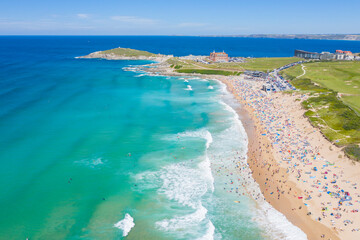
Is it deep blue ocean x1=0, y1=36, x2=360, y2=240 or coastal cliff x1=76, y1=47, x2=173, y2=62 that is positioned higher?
coastal cliff x1=76, y1=47, x2=173, y2=62

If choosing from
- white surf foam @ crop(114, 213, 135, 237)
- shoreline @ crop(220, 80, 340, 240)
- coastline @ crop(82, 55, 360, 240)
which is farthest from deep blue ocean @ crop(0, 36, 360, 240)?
coastline @ crop(82, 55, 360, 240)

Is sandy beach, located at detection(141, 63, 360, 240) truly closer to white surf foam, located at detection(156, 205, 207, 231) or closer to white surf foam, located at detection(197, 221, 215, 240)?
white surf foam, located at detection(197, 221, 215, 240)

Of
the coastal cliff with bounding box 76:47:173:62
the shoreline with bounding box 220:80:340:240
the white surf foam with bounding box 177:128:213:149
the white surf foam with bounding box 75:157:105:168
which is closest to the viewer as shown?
the shoreline with bounding box 220:80:340:240

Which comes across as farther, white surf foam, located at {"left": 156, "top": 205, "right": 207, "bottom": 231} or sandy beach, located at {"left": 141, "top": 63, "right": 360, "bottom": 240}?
white surf foam, located at {"left": 156, "top": 205, "right": 207, "bottom": 231}

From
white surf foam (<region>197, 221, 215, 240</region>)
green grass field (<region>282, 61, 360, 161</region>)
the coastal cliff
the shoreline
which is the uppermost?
the coastal cliff

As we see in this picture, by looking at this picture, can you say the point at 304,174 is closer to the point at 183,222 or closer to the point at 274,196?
the point at 274,196

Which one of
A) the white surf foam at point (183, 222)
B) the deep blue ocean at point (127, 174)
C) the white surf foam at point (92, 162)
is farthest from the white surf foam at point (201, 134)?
the white surf foam at point (183, 222)

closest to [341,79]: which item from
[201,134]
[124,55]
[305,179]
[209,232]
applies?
[201,134]

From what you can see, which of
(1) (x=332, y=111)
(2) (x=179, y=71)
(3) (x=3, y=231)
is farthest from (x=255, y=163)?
(2) (x=179, y=71)
